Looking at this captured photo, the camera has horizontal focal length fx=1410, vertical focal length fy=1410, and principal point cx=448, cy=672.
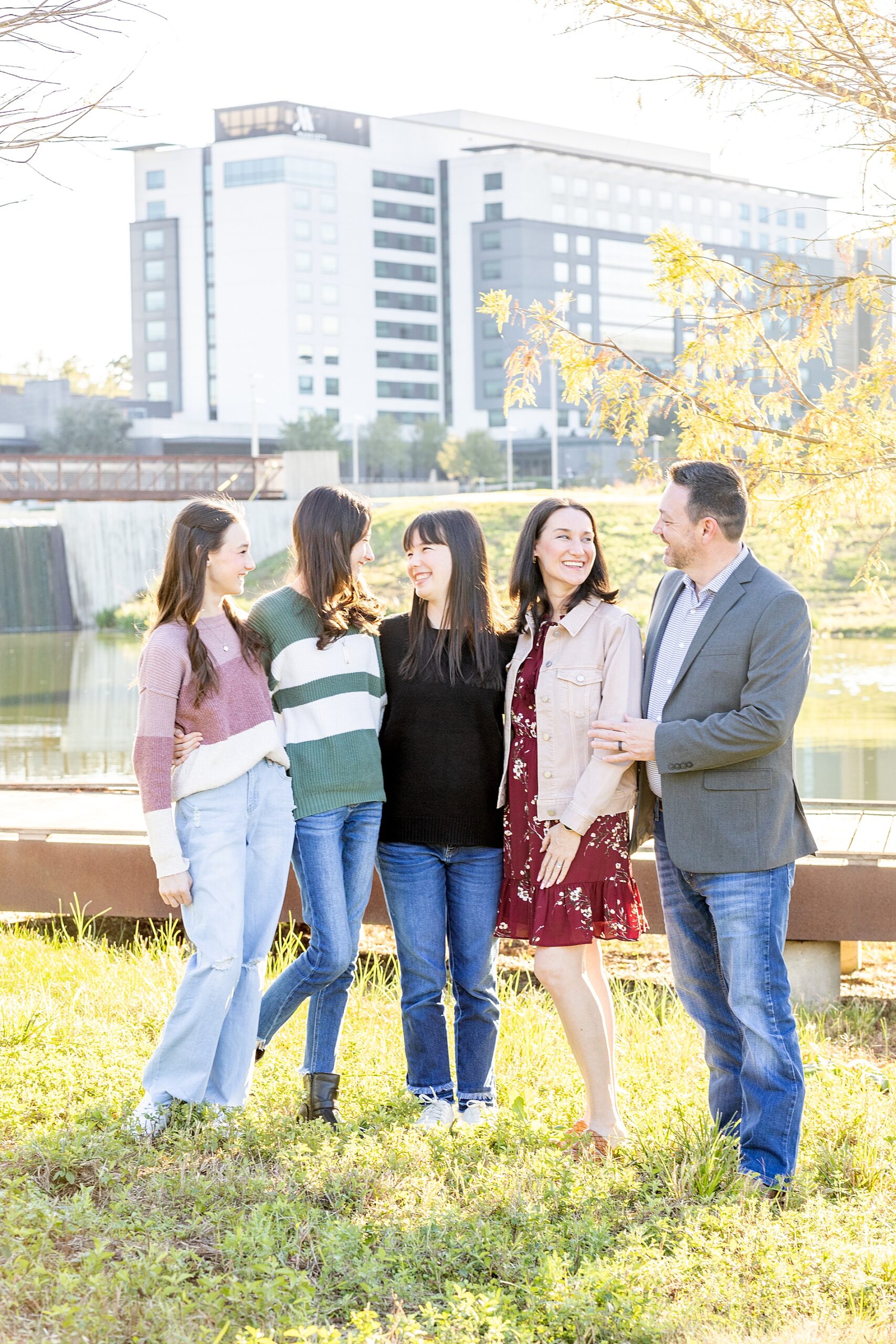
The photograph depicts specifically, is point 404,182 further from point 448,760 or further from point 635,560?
point 448,760

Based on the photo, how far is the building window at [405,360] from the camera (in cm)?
7681

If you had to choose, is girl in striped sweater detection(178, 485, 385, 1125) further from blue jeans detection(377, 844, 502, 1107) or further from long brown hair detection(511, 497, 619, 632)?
long brown hair detection(511, 497, 619, 632)

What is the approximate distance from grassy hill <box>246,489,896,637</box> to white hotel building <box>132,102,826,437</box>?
35.5 meters

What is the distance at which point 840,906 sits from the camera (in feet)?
19.4

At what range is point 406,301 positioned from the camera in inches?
3083

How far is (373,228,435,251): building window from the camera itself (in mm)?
77438

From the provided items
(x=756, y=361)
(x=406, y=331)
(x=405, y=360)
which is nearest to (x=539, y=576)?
(x=756, y=361)

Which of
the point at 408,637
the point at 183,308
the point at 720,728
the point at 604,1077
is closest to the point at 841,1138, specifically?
the point at 604,1077

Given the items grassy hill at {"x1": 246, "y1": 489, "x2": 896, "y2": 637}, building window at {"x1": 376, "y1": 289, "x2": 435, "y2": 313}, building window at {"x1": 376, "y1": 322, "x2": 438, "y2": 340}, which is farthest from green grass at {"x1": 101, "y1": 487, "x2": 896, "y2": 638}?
building window at {"x1": 376, "y1": 289, "x2": 435, "y2": 313}

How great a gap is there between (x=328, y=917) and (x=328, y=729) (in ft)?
1.70

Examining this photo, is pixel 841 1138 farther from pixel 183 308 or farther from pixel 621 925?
pixel 183 308

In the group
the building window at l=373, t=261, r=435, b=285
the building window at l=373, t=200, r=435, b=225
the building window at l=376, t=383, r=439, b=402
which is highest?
the building window at l=373, t=200, r=435, b=225

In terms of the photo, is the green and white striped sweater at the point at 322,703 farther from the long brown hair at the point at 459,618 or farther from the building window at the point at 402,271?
the building window at the point at 402,271

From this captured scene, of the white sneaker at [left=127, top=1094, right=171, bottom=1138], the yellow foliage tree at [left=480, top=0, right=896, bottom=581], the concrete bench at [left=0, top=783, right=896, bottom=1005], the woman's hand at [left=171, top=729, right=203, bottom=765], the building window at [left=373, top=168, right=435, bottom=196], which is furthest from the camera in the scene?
the building window at [left=373, top=168, right=435, bottom=196]
